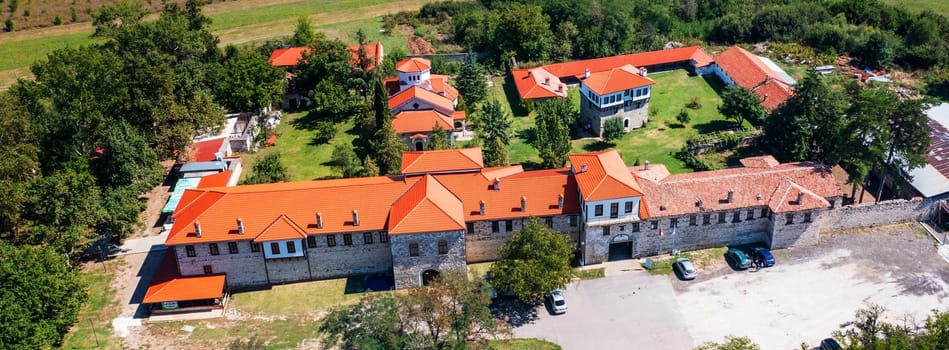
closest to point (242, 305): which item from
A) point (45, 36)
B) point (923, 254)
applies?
point (923, 254)

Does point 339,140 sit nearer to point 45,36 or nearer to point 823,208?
point 823,208

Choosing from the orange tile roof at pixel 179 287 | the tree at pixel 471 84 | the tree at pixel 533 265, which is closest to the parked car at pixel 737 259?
the tree at pixel 533 265

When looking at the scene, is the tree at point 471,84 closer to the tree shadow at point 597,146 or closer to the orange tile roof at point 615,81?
the orange tile roof at point 615,81

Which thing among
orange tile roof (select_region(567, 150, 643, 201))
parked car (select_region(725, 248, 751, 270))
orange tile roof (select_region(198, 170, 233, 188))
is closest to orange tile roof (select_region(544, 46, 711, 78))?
orange tile roof (select_region(567, 150, 643, 201))

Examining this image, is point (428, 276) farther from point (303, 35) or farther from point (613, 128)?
point (303, 35)

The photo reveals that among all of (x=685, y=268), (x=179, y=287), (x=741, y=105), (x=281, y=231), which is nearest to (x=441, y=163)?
(x=281, y=231)
